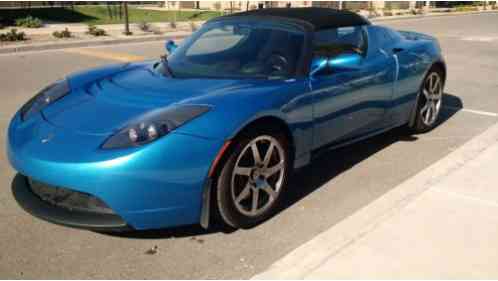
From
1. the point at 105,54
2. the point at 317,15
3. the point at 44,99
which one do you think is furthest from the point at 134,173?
the point at 105,54

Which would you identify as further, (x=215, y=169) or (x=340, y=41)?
(x=340, y=41)

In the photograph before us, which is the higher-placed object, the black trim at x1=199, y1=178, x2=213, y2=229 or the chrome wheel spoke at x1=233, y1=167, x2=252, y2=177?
the chrome wheel spoke at x1=233, y1=167, x2=252, y2=177

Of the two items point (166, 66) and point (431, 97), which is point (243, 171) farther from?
point (431, 97)

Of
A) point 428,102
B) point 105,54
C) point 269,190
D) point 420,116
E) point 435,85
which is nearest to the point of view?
point 269,190

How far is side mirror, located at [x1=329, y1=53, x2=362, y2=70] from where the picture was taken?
4007 millimetres

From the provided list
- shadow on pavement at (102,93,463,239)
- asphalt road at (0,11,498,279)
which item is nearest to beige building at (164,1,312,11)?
shadow on pavement at (102,93,463,239)

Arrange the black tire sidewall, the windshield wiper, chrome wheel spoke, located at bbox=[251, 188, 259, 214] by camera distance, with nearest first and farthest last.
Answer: chrome wheel spoke, located at bbox=[251, 188, 259, 214], the windshield wiper, the black tire sidewall

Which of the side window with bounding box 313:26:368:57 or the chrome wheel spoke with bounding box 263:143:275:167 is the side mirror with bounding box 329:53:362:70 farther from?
the chrome wheel spoke with bounding box 263:143:275:167

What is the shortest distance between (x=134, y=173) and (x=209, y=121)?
54 cm

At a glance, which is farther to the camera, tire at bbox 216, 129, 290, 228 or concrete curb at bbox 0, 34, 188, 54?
concrete curb at bbox 0, 34, 188, 54

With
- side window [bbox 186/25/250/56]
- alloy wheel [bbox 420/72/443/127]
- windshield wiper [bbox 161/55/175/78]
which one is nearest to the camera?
windshield wiper [bbox 161/55/175/78]

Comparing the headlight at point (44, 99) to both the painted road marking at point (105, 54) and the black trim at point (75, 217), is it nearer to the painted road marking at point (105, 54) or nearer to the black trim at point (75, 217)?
the black trim at point (75, 217)

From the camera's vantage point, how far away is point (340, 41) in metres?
4.53

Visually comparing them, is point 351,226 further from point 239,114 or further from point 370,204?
point 239,114
